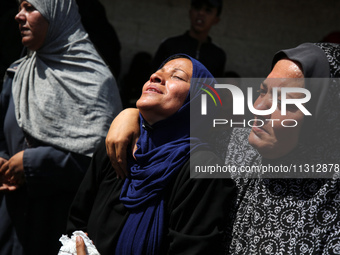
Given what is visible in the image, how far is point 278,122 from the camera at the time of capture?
1.98 metres

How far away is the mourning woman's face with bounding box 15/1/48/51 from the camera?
2.93 m

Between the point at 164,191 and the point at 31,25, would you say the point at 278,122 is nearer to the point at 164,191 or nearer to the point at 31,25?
the point at 164,191

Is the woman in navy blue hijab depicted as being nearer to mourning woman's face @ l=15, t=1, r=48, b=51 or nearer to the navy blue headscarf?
the navy blue headscarf

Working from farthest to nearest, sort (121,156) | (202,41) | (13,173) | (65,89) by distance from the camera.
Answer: (202,41)
(65,89)
(13,173)
(121,156)

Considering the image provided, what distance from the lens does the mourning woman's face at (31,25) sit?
2.93 m

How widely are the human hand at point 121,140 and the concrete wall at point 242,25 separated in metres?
3.33

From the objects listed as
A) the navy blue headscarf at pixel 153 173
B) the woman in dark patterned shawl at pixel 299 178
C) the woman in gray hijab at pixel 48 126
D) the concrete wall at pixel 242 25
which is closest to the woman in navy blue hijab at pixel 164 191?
the navy blue headscarf at pixel 153 173

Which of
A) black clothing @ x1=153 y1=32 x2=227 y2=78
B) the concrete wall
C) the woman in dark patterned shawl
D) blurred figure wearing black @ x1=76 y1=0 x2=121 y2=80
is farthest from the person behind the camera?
the concrete wall

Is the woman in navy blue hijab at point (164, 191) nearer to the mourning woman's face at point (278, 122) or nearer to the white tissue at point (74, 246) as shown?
the white tissue at point (74, 246)

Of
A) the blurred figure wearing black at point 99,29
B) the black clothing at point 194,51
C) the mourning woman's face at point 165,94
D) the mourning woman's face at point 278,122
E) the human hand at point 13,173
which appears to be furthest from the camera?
the black clothing at point 194,51

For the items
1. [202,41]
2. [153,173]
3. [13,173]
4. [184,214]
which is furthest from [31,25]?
[202,41]

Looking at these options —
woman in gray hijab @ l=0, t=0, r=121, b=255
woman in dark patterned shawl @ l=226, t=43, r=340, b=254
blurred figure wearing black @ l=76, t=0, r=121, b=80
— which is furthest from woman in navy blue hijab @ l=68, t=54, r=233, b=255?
blurred figure wearing black @ l=76, t=0, r=121, b=80

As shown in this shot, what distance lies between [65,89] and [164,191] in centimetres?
117

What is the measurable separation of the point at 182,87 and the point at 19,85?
1278 mm
